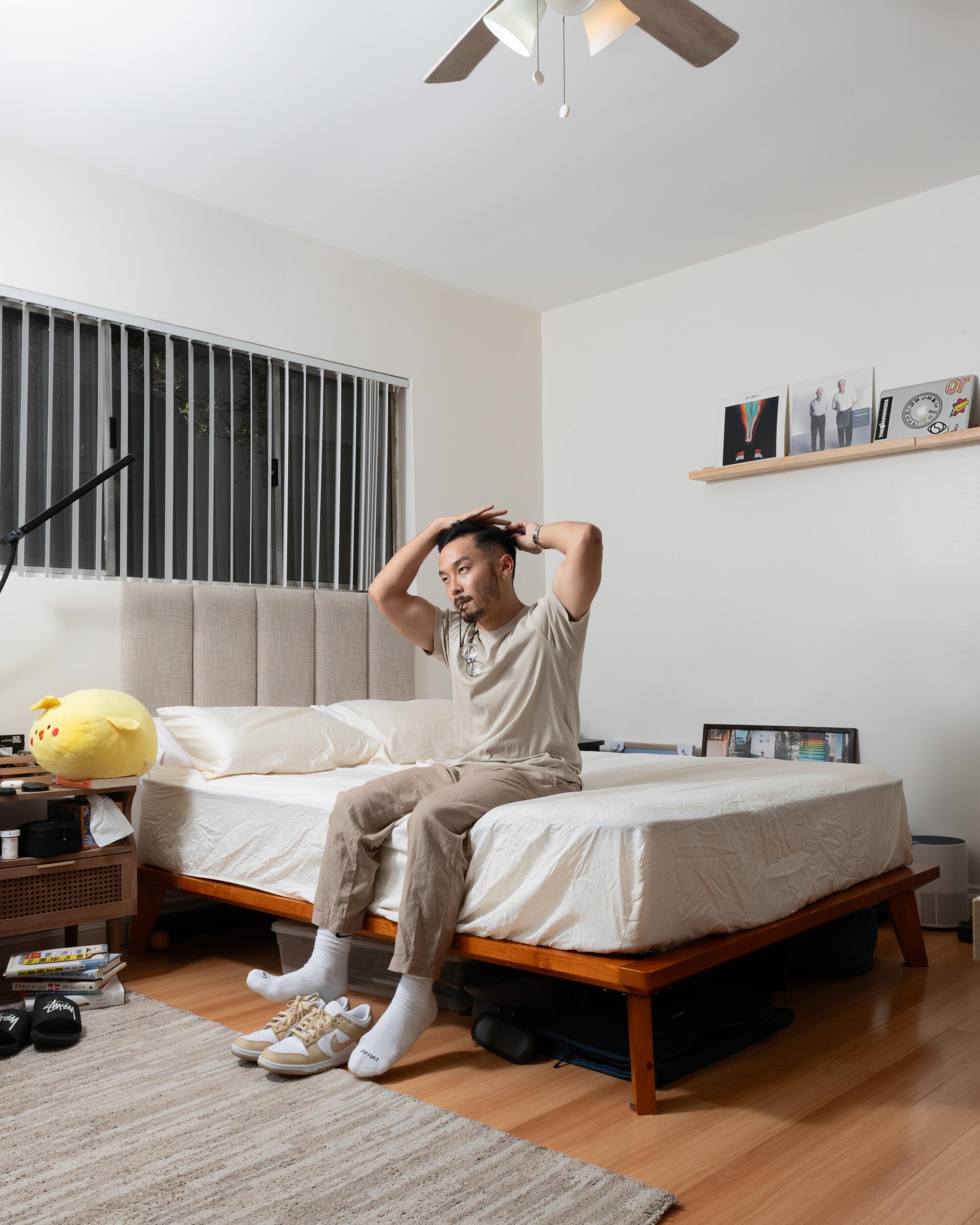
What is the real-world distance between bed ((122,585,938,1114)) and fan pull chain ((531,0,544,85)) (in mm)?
1682

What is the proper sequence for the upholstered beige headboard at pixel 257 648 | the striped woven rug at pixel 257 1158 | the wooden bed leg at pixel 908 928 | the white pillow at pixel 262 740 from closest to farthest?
1. the striped woven rug at pixel 257 1158
2. the wooden bed leg at pixel 908 928
3. the white pillow at pixel 262 740
4. the upholstered beige headboard at pixel 257 648

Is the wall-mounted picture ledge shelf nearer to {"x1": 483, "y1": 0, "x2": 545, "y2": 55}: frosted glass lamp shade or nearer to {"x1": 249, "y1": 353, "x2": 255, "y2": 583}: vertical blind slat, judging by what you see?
{"x1": 249, "y1": 353, "x2": 255, "y2": 583}: vertical blind slat

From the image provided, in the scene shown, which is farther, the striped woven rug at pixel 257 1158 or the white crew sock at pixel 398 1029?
the white crew sock at pixel 398 1029

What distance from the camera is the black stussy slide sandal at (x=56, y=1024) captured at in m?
2.33

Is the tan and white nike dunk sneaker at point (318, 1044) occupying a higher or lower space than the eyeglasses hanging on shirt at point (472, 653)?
lower

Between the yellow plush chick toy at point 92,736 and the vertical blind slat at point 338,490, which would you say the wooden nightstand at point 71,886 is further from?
the vertical blind slat at point 338,490

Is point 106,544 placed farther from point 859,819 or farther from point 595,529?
point 859,819

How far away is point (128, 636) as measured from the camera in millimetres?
3559

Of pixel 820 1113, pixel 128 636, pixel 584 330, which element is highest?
→ pixel 584 330

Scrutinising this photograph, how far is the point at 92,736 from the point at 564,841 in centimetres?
148

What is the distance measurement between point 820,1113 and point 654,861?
564 millimetres

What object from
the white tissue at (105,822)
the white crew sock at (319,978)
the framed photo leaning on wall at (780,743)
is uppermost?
the framed photo leaning on wall at (780,743)

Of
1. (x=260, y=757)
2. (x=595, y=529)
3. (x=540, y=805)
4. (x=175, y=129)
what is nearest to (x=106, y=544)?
(x=260, y=757)

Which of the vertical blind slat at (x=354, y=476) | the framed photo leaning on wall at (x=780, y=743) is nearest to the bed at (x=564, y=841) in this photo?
the vertical blind slat at (x=354, y=476)
